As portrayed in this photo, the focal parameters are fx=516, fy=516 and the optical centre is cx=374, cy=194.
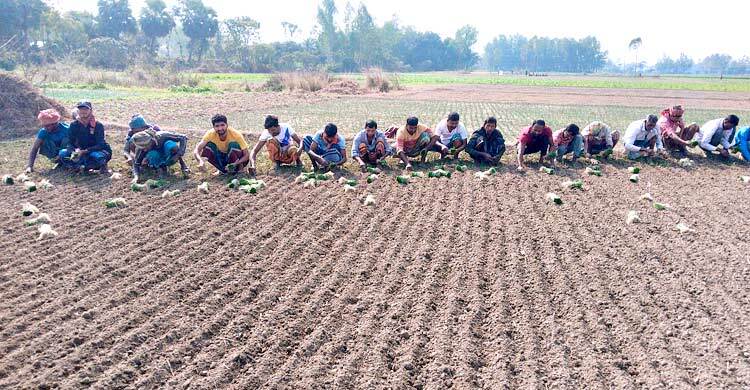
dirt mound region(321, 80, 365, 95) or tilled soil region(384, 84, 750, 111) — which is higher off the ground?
dirt mound region(321, 80, 365, 95)

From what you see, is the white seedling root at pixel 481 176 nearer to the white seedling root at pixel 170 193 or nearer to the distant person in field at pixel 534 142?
the distant person in field at pixel 534 142

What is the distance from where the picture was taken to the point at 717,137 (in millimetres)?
10453

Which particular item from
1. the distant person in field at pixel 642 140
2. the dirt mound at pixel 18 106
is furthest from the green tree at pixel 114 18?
the distant person in field at pixel 642 140

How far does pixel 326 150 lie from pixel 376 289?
15.7ft

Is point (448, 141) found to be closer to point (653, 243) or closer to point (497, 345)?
point (653, 243)

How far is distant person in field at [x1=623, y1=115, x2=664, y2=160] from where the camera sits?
10.1 metres

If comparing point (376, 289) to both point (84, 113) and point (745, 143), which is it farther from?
point (745, 143)

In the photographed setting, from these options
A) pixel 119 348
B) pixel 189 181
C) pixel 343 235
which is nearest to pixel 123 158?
pixel 189 181

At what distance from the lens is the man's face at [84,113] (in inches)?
334

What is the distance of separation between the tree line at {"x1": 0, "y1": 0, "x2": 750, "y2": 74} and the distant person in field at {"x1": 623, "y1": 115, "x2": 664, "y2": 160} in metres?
33.3

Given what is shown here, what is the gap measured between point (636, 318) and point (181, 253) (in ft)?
14.6

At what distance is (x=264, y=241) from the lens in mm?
5934

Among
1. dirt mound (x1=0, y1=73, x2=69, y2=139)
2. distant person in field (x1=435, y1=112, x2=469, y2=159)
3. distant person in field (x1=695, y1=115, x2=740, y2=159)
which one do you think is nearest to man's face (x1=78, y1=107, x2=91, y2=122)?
dirt mound (x1=0, y1=73, x2=69, y2=139)

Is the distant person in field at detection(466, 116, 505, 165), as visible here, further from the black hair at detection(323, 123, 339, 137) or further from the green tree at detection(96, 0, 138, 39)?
the green tree at detection(96, 0, 138, 39)
